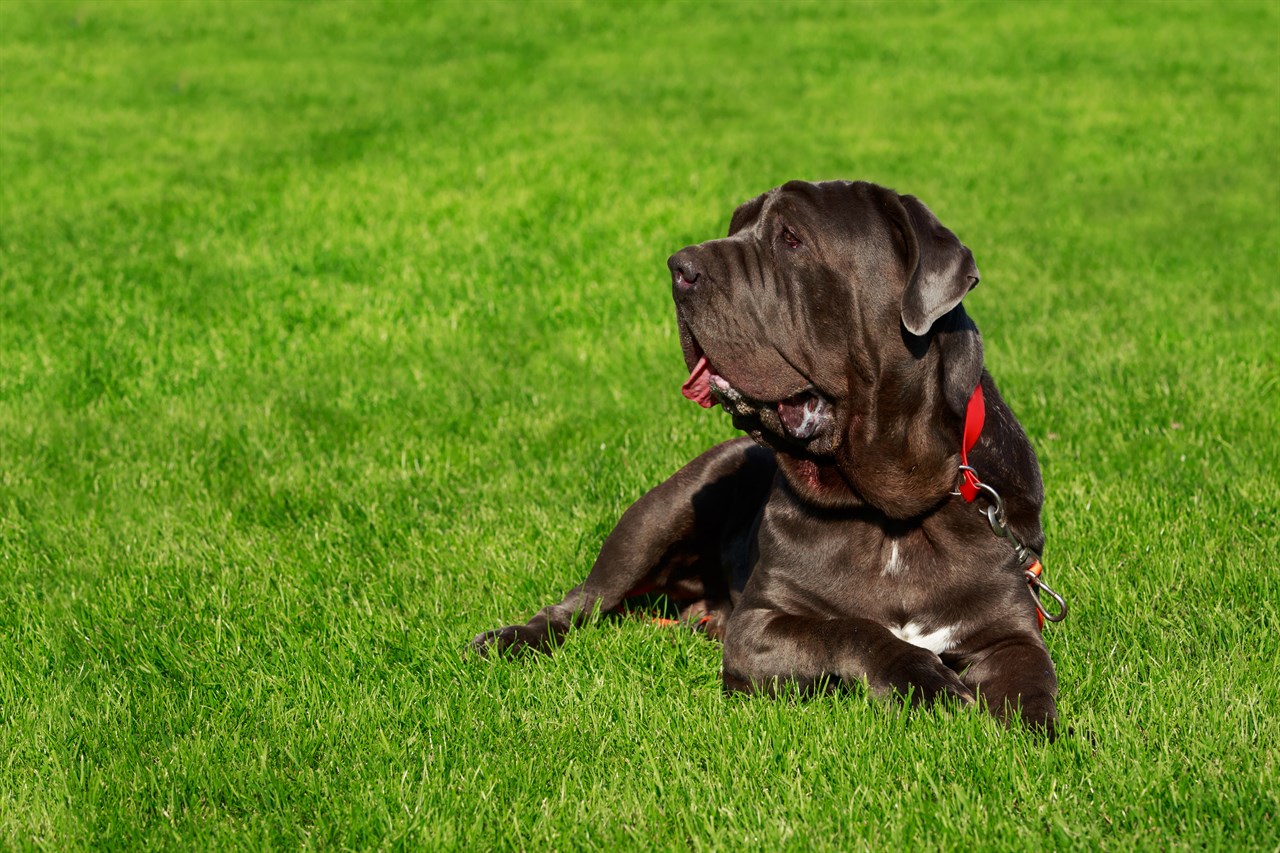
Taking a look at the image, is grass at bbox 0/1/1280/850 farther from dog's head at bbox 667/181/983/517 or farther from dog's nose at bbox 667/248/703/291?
dog's nose at bbox 667/248/703/291

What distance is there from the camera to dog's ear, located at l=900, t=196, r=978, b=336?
3820mm

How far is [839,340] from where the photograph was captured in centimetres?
405

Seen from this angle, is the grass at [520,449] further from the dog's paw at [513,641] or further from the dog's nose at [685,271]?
the dog's nose at [685,271]

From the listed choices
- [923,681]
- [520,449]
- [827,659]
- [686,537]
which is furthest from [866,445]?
[520,449]

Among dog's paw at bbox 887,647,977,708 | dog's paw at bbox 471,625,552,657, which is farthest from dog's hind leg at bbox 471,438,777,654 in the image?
dog's paw at bbox 887,647,977,708

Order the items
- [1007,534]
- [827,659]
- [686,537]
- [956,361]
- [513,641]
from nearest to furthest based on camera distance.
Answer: [827,659]
[956,361]
[1007,534]
[513,641]
[686,537]

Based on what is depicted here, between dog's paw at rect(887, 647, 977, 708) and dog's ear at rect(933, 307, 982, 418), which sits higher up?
dog's ear at rect(933, 307, 982, 418)

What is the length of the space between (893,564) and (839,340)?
0.75 m

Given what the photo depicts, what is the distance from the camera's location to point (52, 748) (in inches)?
149

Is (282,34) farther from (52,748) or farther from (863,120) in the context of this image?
(52,748)

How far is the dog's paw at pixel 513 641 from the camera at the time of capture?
175 inches

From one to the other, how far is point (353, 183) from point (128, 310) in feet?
12.0

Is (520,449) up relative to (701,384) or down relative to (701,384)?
down

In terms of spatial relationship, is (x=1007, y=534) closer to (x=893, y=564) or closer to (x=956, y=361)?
(x=893, y=564)
